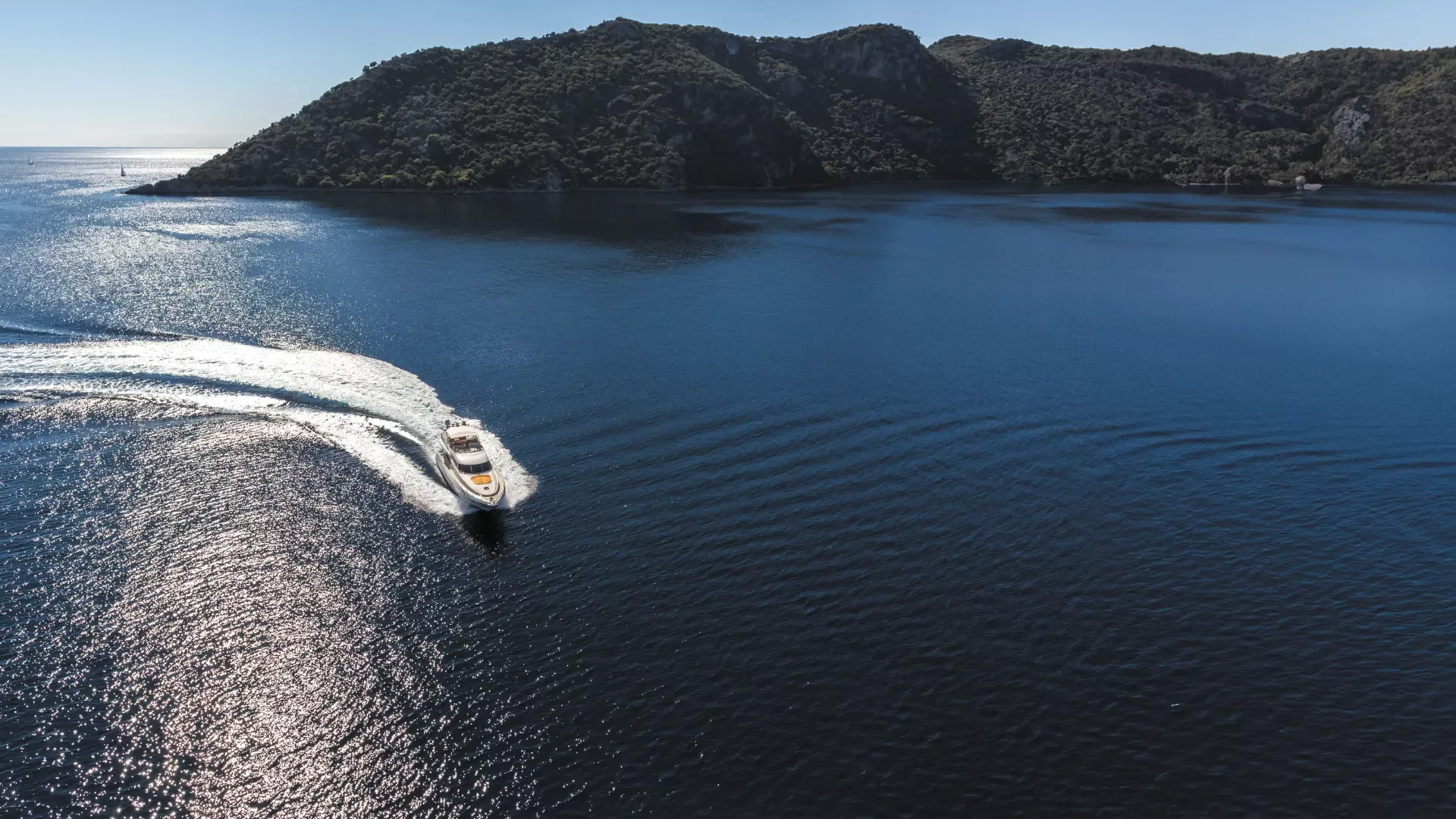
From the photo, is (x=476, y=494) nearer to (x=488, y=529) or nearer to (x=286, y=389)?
(x=488, y=529)

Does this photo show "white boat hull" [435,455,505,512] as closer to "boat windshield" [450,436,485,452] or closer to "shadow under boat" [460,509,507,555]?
"shadow under boat" [460,509,507,555]

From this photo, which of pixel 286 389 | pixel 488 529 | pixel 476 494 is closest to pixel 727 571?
pixel 488 529

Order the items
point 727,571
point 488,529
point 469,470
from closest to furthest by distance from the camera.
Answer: point 727,571 → point 488,529 → point 469,470

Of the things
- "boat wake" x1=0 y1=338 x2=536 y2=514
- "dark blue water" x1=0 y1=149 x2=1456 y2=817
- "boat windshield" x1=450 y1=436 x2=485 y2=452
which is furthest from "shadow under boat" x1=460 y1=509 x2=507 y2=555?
"boat windshield" x1=450 y1=436 x2=485 y2=452

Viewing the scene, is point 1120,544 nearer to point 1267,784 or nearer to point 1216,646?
point 1216,646

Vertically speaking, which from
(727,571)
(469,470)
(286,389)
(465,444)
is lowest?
(727,571)

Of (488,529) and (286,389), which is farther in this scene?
(286,389)

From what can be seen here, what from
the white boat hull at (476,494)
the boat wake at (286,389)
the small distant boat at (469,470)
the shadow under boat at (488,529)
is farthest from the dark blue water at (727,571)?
the small distant boat at (469,470)

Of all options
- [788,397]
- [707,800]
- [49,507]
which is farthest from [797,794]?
[49,507]
